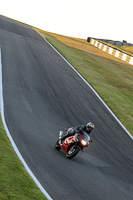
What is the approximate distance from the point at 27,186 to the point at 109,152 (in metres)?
6.18

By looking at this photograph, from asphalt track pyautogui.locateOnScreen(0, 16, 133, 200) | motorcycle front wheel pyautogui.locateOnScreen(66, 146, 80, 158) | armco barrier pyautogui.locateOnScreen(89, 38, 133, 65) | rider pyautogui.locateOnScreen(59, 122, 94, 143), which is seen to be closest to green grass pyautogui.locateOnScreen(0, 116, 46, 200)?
asphalt track pyautogui.locateOnScreen(0, 16, 133, 200)

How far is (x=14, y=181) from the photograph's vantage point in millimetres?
7660

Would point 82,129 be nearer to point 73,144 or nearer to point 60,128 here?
point 73,144

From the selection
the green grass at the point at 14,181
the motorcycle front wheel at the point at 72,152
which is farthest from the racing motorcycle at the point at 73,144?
the green grass at the point at 14,181

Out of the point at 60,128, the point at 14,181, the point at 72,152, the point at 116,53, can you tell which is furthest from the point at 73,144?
the point at 116,53

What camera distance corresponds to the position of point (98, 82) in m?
26.1

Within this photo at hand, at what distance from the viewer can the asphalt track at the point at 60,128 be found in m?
9.52

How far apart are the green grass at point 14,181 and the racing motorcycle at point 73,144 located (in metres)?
2.45

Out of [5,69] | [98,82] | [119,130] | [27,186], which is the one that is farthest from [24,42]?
[27,186]

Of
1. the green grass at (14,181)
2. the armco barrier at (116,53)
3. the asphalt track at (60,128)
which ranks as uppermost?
the armco barrier at (116,53)

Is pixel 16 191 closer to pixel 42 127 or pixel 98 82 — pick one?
pixel 42 127

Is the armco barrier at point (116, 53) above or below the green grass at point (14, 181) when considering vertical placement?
above

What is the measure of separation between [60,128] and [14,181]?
6.52m

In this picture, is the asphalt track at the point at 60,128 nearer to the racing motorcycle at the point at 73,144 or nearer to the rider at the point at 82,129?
the racing motorcycle at the point at 73,144
